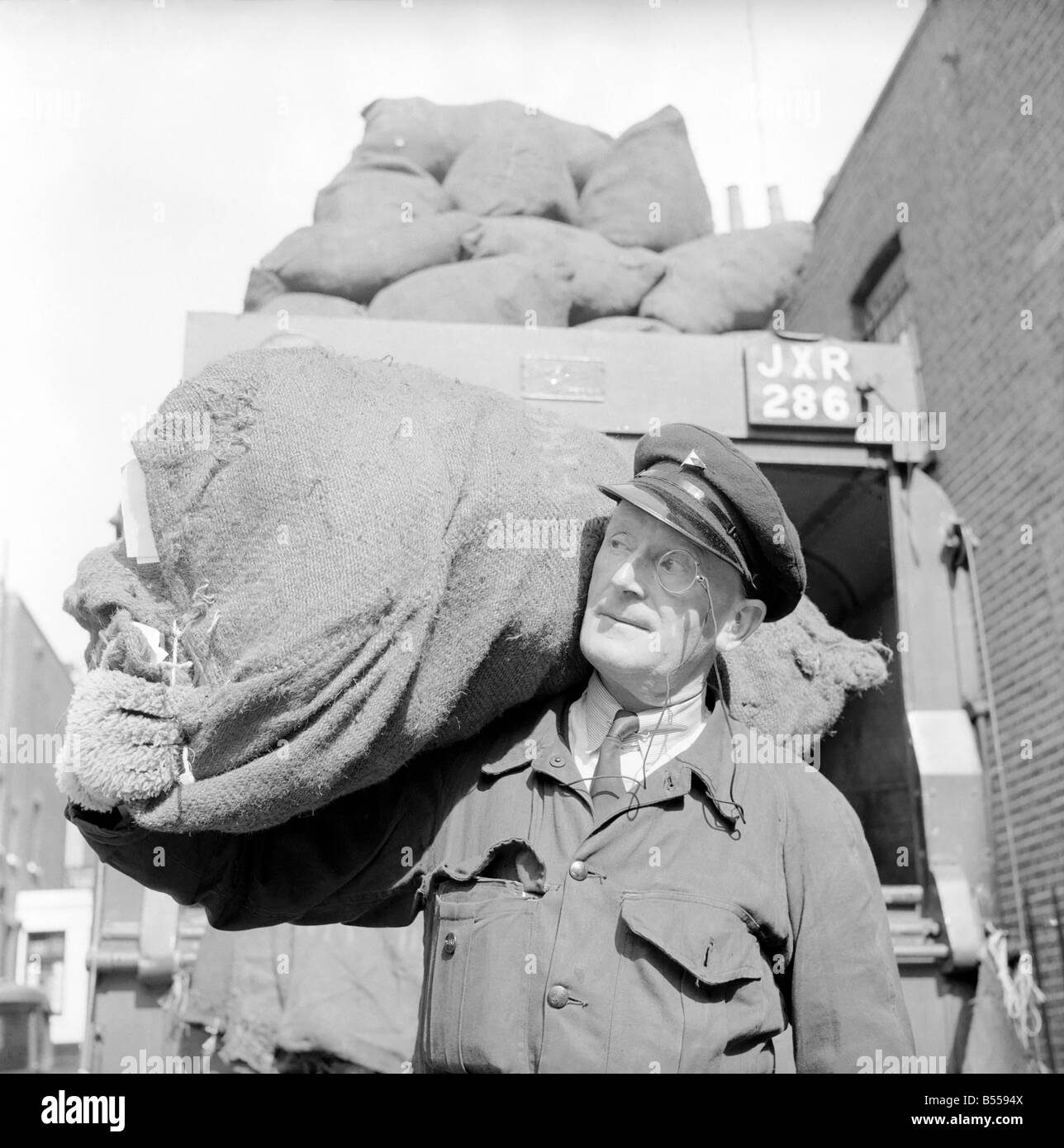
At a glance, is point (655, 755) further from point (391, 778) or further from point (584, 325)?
point (584, 325)

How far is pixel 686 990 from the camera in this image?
1.54m

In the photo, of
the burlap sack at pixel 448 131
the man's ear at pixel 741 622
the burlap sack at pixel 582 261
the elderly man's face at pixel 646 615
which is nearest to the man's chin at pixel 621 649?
the elderly man's face at pixel 646 615

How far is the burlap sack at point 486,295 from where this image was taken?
147 inches

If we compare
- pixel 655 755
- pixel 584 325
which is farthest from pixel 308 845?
pixel 584 325

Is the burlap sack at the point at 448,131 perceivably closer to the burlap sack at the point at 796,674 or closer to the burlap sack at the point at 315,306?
the burlap sack at the point at 315,306

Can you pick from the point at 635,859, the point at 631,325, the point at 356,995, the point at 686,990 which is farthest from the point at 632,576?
the point at 631,325

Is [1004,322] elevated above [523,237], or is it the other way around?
[1004,322]

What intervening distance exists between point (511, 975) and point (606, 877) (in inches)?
6.9

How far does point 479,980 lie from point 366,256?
2973 millimetres

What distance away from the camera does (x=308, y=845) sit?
5.85ft

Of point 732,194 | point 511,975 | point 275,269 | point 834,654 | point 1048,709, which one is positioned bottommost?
point 511,975

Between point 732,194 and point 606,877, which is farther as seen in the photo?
point 732,194

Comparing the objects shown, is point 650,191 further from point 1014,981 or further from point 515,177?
point 1014,981

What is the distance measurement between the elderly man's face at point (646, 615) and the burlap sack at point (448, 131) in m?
3.48
